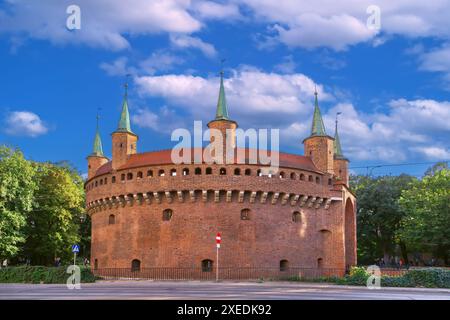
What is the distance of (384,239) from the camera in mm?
68125

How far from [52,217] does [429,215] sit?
37.0 metres

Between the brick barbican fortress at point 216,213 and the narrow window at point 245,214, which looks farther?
the narrow window at point 245,214

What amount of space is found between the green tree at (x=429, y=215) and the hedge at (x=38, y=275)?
113 ft

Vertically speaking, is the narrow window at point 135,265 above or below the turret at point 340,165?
below

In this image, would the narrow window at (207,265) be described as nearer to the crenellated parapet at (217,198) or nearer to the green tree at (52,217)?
the crenellated parapet at (217,198)

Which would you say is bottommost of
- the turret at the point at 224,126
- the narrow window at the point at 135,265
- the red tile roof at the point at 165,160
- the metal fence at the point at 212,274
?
the metal fence at the point at 212,274

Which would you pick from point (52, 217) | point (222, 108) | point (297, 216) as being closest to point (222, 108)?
point (222, 108)

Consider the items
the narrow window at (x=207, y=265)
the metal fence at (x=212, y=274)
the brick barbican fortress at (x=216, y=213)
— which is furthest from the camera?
the brick barbican fortress at (x=216, y=213)

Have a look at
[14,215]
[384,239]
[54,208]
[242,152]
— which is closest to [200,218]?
[242,152]

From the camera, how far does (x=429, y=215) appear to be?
5581 cm

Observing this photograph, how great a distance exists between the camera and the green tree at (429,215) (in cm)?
5453

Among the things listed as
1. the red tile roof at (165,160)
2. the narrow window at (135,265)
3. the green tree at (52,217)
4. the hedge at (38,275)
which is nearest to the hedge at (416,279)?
the red tile roof at (165,160)

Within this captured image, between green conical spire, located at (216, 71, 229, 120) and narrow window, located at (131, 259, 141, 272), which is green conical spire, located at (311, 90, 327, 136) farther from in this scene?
narrow window, located at (131, 259, 141, 272)
